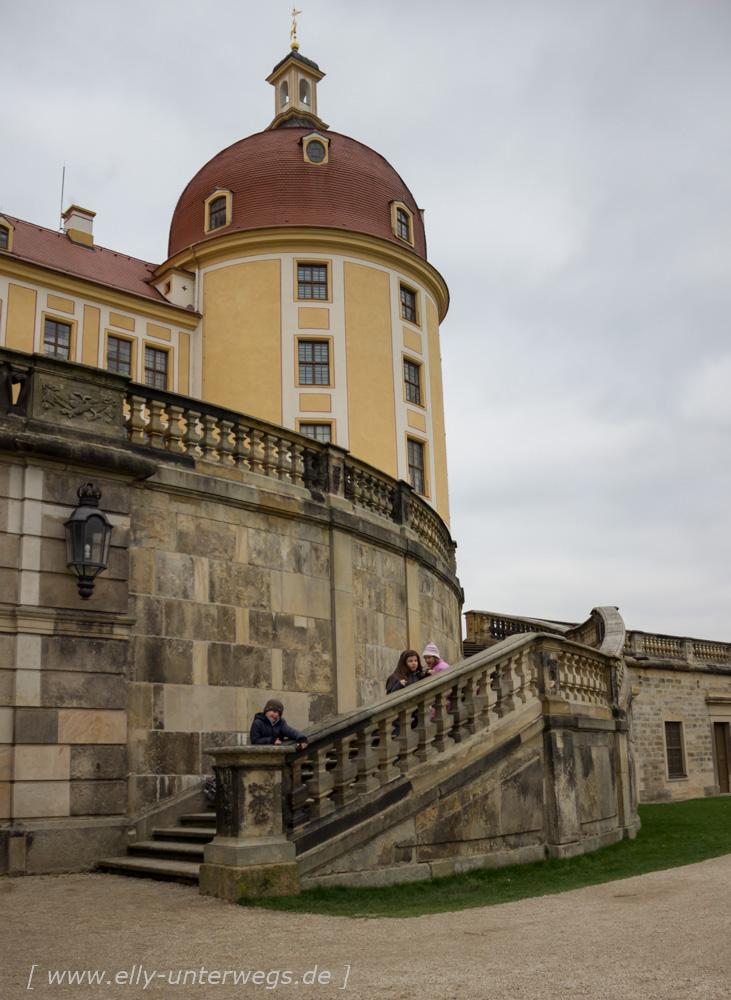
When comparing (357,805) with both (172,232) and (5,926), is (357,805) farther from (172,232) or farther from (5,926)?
(172,232)

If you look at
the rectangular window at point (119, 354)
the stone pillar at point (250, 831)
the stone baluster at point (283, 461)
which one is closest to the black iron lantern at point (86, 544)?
the stone pillar at point (250, 831)

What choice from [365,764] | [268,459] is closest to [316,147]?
[268,459]

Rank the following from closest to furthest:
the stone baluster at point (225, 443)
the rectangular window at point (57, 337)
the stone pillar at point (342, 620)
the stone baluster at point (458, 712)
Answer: the stone baluster at point (458, 712) → the stone baluster at point (225, 443) → the stone pillar at point (342, 620) → the rectangular window at point (57, 337)

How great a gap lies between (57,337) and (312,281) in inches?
309

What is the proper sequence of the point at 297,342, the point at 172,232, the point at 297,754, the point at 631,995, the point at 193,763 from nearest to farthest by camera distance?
the point at 631,995, the point at 297,754, the point at 193,763, the point at 297,342, the point at 172,232

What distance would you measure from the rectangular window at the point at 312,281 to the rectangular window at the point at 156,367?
454 cm

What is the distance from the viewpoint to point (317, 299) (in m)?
29.7

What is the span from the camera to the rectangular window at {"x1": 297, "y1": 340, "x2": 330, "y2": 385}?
29109mm

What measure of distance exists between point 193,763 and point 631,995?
659 cm

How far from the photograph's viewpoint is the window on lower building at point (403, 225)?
105 ft

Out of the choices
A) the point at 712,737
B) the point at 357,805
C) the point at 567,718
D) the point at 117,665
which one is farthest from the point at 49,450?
the point at 712,737

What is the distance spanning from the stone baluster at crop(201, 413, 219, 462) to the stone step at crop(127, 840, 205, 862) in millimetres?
4178

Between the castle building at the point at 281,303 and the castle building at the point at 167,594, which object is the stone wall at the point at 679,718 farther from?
the castle building at the point at 167,594

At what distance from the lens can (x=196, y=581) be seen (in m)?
10.5
